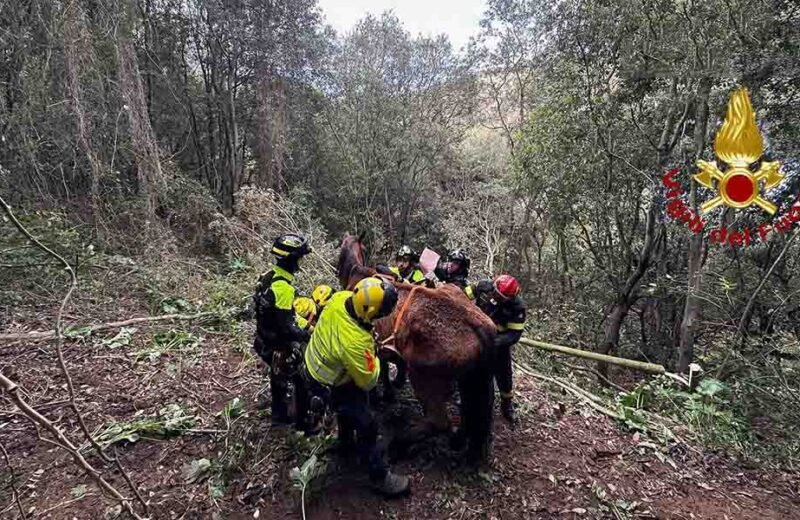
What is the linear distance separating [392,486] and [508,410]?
1385mm

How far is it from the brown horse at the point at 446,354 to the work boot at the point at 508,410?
0.68 meters

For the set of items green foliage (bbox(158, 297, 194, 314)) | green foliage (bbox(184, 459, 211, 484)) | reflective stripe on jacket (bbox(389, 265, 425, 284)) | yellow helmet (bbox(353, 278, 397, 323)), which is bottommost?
green foliage (bbox(184, 459, 211, 484))

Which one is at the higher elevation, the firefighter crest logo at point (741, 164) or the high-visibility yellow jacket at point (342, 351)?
the firefighter crest logo at point (741, 164)

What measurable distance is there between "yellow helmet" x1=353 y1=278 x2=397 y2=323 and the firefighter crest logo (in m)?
3.38

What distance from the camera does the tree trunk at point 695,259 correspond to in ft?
19.8

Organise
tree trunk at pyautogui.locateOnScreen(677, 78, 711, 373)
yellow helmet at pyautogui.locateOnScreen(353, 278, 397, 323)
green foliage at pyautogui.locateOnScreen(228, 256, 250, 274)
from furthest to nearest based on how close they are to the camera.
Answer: green foliage at pyautogui.locateOnScreen(228, 256, 250, 274) → tree trunk at pyautogui.locateOnScreen(677, 78, 711, 373) → yellow helmet at pyautogui.locateOnScreen(353, 278, 397, 323)

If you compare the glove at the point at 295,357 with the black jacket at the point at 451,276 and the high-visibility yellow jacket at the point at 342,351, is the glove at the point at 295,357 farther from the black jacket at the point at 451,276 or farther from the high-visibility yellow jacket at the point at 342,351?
the black jacket at the point at 451,276

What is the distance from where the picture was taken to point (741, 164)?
4.36 meters

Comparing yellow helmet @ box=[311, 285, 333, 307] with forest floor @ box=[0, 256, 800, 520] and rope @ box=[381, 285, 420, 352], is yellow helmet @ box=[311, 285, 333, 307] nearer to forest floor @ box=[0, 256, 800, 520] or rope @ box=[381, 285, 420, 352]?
rope @ box=[381, 285, 420, 352]

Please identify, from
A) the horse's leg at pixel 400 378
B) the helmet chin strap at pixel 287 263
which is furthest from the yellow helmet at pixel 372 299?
the horse's leg at pixel 400 378

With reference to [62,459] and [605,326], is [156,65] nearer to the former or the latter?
[62,459]

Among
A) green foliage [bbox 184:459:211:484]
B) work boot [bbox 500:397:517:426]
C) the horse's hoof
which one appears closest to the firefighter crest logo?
work boot [bbox 500:397:517:426]

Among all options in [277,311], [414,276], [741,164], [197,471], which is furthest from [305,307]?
[741,164]

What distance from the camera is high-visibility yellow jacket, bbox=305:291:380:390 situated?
2.87m
